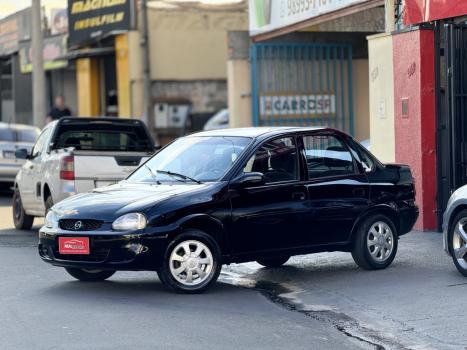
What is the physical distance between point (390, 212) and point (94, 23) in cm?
2223

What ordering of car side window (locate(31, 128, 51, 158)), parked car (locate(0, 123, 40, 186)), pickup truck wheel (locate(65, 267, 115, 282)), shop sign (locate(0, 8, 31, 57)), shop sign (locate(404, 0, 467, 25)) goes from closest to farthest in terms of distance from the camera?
pickup truck wheel (locate(65, 267, 115, 282)), shop sign (locate(404, 0, 467, 25)), car side window (locate(31, 128, 51, 158)), parked car (locate(0, 123, 40, 186)), shop sign (locate(0, 8, 31, 57))

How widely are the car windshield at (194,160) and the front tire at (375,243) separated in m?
1.58

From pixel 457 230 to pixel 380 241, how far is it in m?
1.07

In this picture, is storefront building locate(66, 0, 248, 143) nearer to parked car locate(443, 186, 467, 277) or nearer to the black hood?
the black hood

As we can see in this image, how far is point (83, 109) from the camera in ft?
117

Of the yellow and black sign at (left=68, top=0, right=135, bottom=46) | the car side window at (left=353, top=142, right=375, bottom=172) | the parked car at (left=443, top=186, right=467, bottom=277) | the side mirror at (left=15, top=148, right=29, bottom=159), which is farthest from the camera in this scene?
the yellow and black sign at (left=68, top=0, right=135, bottom=46)

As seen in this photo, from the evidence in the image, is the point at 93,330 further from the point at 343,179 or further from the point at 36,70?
the point at 36,70

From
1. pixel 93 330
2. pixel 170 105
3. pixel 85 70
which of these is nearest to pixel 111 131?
pixel 93 330

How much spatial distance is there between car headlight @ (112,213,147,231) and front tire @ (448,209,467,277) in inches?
120

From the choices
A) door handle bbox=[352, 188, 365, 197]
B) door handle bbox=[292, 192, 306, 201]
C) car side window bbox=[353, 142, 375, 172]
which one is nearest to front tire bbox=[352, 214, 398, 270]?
door handle bbox=[352, 188, 365, 197]

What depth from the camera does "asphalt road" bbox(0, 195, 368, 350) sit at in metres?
8.49

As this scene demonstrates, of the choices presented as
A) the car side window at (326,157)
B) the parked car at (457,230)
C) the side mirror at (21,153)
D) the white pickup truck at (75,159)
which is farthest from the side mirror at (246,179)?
the side mirror at (21,153)

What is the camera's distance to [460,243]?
1119 centimetres

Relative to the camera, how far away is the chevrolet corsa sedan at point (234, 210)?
1041 cm
